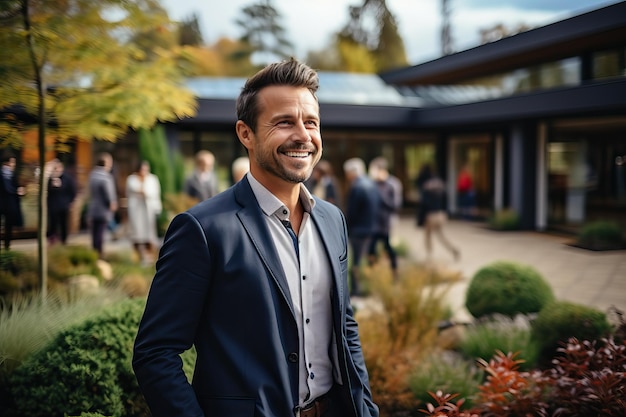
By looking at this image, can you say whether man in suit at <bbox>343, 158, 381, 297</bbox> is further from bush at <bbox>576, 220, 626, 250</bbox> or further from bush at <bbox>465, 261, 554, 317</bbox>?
bush at <bbox>576, 220, 626, 250</bbox>

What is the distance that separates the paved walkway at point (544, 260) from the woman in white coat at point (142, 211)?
17.0 feet

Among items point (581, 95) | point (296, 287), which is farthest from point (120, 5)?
point (581, 95)

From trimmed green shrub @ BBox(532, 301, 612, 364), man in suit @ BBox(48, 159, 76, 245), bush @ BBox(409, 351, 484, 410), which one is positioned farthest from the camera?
man in suit @ BBox(48, 159, 76, 245)

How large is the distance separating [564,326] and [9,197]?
5.12 metres

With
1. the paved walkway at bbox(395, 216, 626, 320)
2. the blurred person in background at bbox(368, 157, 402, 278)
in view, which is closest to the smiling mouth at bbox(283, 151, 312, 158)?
the paved walkway at bbox(395, 216, 626, 320)

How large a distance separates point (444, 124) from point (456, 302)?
430 inches

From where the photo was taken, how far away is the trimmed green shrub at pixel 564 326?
4.52 m

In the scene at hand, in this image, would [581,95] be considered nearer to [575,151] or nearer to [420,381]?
[575,151]

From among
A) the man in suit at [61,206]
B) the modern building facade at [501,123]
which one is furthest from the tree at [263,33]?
the man in suit at [61,206]

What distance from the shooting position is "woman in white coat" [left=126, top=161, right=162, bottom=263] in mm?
9891

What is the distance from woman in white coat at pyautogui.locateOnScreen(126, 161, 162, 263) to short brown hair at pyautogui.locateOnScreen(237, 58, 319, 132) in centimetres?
833

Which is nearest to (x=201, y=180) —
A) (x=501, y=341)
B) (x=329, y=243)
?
(x=501, y=341)

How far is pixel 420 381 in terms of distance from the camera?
407 cm

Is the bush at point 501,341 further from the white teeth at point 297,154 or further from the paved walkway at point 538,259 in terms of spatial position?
the white teeth at point 297,154
